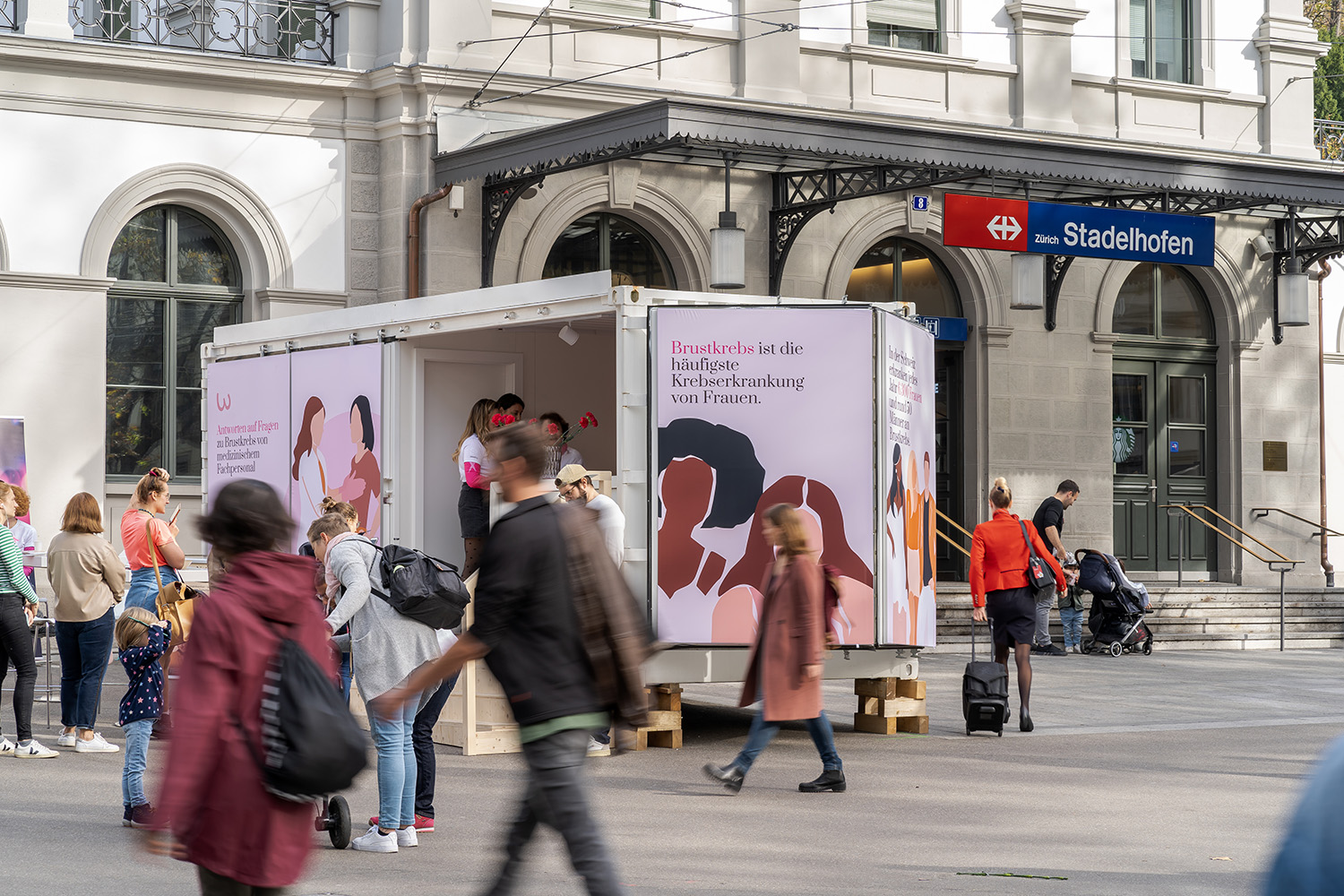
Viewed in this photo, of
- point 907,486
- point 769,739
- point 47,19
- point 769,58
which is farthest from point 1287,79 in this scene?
point 769,739

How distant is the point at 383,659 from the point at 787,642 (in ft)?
8.59

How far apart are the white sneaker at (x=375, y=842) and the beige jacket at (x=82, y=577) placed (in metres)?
3.77

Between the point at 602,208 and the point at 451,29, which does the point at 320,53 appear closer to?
the point at 451,29

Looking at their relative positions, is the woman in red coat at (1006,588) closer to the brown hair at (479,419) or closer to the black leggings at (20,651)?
the brown hair at (479,419)

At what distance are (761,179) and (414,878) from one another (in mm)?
14436

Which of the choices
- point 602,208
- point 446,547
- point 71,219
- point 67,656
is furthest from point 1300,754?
point 71,219

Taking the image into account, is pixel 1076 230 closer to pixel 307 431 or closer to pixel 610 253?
pixel 610 253

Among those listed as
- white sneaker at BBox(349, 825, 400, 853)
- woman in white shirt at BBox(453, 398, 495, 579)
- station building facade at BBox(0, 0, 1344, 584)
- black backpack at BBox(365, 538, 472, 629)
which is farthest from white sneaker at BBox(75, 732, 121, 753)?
station building facade at BBox(0, 0, 1344, 584)

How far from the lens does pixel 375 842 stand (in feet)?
26.2

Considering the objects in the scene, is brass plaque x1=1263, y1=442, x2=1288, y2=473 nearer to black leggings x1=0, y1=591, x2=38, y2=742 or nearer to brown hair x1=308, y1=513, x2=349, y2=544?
black leggings x1=0, y1=591, x2=38, y2=742

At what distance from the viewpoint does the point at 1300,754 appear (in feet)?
38.6

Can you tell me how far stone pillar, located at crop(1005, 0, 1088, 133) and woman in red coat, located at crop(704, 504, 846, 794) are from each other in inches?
556

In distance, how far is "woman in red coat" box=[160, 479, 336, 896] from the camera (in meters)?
4.29

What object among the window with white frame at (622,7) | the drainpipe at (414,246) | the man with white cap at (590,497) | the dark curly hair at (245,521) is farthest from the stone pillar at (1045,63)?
the dark curly hair at (245,521)
